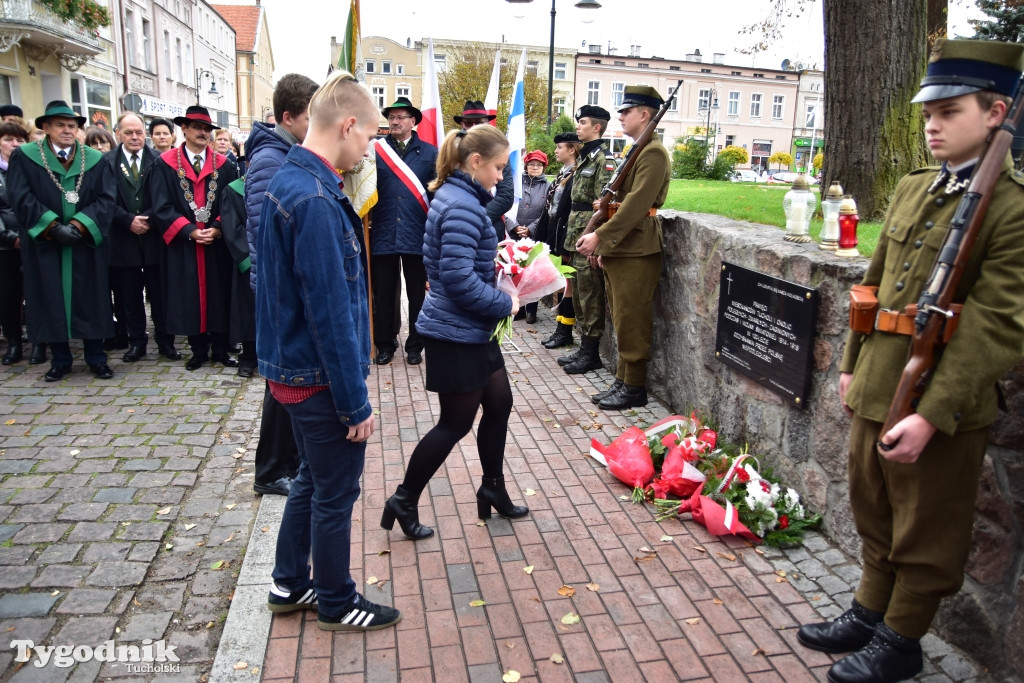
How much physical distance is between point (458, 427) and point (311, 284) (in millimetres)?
1433

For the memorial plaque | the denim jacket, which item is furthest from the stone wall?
the denim jacket

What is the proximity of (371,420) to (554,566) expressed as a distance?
4.61 feet

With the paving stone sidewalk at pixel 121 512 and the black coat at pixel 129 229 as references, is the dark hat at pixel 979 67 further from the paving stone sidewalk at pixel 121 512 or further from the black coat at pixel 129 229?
the black coat at pixel 129 229

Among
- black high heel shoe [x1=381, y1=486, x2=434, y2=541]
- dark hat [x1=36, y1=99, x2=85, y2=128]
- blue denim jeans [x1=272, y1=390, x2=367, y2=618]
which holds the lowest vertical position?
black high heel shoe [x1=381, y1=486, x2=434, y2=541]

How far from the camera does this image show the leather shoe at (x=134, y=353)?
7332 millimetres

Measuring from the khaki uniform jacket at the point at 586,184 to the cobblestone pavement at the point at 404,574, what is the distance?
2.34 m

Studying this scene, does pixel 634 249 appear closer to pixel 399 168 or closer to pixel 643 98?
pixel 643 98

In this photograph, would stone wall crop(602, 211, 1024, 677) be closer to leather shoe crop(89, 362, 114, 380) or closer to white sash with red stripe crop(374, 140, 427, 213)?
white sash with red stripe crop(374, 140, 427, 213)

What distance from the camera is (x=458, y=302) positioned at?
3.67m

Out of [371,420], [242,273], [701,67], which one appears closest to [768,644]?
[371,420]

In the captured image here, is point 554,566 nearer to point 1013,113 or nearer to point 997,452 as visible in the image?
point 997,452

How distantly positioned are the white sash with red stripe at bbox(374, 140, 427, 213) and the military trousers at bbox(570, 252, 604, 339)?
1609mm

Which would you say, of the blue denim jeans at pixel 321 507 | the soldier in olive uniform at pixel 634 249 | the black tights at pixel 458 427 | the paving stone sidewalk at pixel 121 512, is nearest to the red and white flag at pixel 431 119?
the soldier in olive uniform at pixel 634 249

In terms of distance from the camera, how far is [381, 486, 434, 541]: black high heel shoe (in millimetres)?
3936
